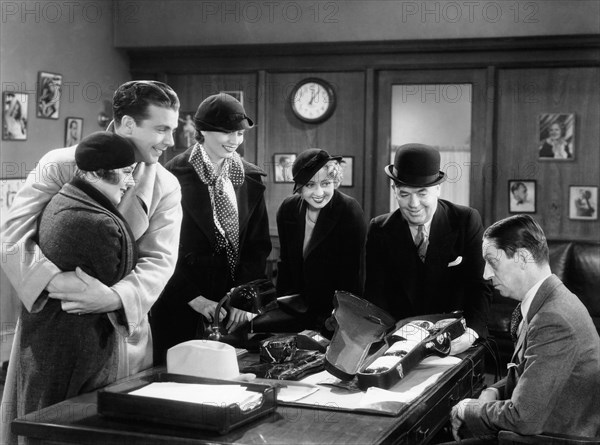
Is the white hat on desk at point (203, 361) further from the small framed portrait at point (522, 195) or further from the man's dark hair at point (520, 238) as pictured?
the small framed portrait at point (522, 195)

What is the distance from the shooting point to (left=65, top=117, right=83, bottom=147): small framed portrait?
20.9ft

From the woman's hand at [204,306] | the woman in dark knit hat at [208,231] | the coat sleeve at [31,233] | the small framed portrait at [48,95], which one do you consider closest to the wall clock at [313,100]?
the small framed portrait at [48,95]

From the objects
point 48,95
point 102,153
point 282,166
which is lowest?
point 282,166

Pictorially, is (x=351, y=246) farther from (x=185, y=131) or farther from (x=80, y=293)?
(x=185, y=131)

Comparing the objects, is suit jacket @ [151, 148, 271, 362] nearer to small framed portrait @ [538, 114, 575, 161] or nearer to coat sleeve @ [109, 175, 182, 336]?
coat sleeve @ [109, 175, 182, 336]

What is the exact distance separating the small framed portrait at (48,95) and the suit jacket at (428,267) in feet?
11.3

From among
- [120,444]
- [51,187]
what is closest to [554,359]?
[120,444]

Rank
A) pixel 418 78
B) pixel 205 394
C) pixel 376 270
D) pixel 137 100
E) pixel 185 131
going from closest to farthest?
1. pixel 205 394
2. pixel 137 100
3. pixel 376 270
4. pixel 418 78
5. pixel 185 131

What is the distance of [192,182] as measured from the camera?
3598mm

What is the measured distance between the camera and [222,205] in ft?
11.8

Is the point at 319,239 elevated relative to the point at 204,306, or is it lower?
Result: elevated

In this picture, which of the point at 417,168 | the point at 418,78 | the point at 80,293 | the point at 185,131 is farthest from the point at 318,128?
the point at 80,293

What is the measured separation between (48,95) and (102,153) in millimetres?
3819

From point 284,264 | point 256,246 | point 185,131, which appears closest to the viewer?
point 256,246
